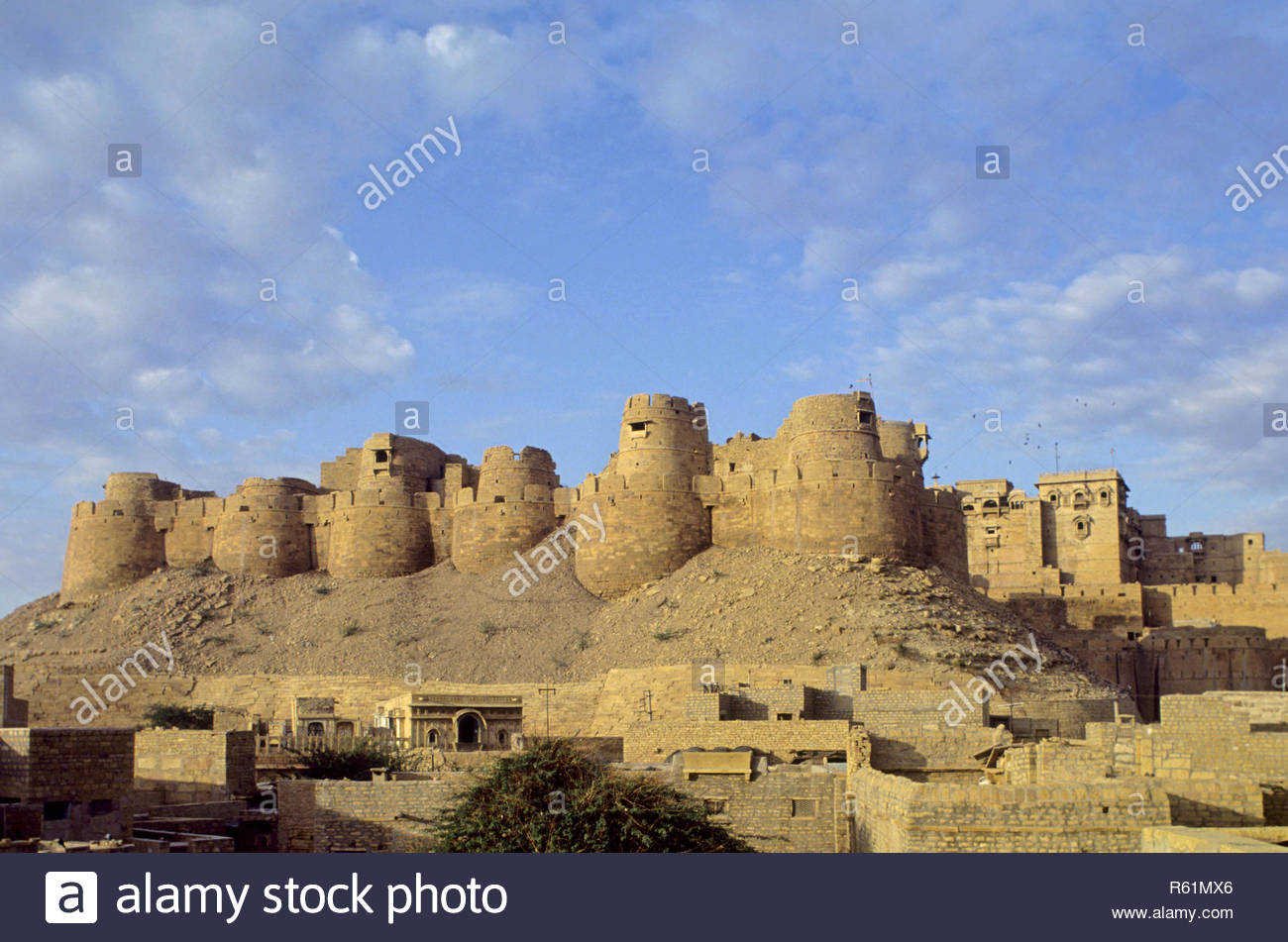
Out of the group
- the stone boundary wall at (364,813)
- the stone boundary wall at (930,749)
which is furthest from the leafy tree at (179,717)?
the stone boundary wall at (930,749)

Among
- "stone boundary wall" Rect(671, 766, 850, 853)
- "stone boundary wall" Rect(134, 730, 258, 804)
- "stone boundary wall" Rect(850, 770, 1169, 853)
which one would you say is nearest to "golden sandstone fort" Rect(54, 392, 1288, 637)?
"stone boundary wall" Rect(134, 730, 258, 804)

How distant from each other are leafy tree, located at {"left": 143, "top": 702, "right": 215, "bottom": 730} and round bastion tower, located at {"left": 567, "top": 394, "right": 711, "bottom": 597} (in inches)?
451

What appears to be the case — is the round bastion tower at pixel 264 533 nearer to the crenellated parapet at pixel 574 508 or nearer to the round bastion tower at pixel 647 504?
the crenellated parapet at pixel 574 508

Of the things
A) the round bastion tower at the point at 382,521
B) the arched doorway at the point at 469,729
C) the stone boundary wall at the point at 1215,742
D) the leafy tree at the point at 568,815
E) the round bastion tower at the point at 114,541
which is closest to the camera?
the stone boundary wall at the point at 1215,742

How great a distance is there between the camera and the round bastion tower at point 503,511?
43.4 m

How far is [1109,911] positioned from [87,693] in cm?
3458

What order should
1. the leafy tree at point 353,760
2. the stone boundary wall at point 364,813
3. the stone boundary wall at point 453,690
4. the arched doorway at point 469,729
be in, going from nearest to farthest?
the stone boundary wall at point 364,813, the leafy tree at point 353,760, the stone boundary wall at point 453,690, the arched doorway at point 469,729

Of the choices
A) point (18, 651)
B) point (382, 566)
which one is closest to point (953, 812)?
point (382, 566)

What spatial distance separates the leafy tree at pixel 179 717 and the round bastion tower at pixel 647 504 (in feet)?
37.6

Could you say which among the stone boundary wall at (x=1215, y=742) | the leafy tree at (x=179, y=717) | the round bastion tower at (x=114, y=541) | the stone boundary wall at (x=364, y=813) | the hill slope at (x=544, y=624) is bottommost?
the stone boundary wall at (x=364, y=813)

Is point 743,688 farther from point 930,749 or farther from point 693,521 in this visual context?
point 693,521

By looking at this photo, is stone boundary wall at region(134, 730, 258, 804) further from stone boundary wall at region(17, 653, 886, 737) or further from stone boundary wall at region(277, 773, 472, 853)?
stone boundary wall at region(17, 653, 886, 737)

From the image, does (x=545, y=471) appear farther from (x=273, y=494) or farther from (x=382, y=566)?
(x=273, y=494)

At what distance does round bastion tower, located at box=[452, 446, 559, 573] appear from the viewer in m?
43.4
